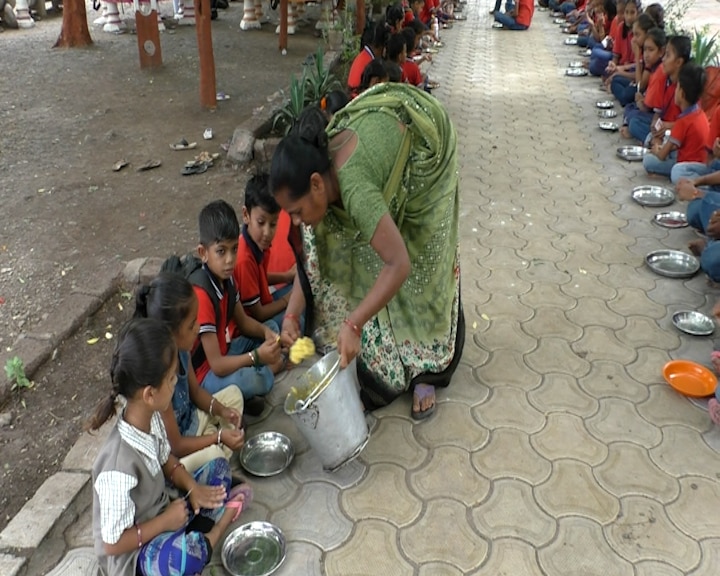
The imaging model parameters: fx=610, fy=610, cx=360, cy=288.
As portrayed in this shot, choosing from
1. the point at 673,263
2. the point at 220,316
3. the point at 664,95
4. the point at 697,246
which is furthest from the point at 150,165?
the point at 664,95

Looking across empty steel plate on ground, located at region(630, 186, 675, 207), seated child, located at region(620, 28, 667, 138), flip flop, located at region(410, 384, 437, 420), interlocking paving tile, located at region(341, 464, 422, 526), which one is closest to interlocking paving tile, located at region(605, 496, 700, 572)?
interlocking paving tile, located at region(341, 464, 422, 526)

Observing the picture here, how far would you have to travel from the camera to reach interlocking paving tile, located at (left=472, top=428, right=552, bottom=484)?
7.54ft

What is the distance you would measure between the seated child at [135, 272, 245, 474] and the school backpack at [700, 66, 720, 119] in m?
4.10

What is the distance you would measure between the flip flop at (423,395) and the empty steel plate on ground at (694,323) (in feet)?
4.61

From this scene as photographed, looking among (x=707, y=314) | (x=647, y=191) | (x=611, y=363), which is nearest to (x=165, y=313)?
(x=611, y=363)

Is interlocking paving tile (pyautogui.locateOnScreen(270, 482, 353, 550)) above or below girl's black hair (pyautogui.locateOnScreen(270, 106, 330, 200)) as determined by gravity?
below

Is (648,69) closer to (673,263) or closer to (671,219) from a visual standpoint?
(671,219)

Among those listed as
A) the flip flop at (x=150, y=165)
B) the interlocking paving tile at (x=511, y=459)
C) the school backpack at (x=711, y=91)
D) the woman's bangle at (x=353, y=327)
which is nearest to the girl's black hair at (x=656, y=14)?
the school backpack at (x=711, y=91)

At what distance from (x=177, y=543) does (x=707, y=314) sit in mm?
2800

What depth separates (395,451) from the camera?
7.93 ft

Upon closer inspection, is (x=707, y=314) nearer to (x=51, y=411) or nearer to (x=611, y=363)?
(x=611, y=363)

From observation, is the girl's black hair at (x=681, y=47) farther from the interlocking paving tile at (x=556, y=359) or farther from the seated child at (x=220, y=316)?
the seated child at (x=220, y=316)

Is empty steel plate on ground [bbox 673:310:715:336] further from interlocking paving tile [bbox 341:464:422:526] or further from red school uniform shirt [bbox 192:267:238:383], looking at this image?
red school uniform shirt [bbox 192:267:238:383]

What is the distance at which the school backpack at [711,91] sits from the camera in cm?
445
